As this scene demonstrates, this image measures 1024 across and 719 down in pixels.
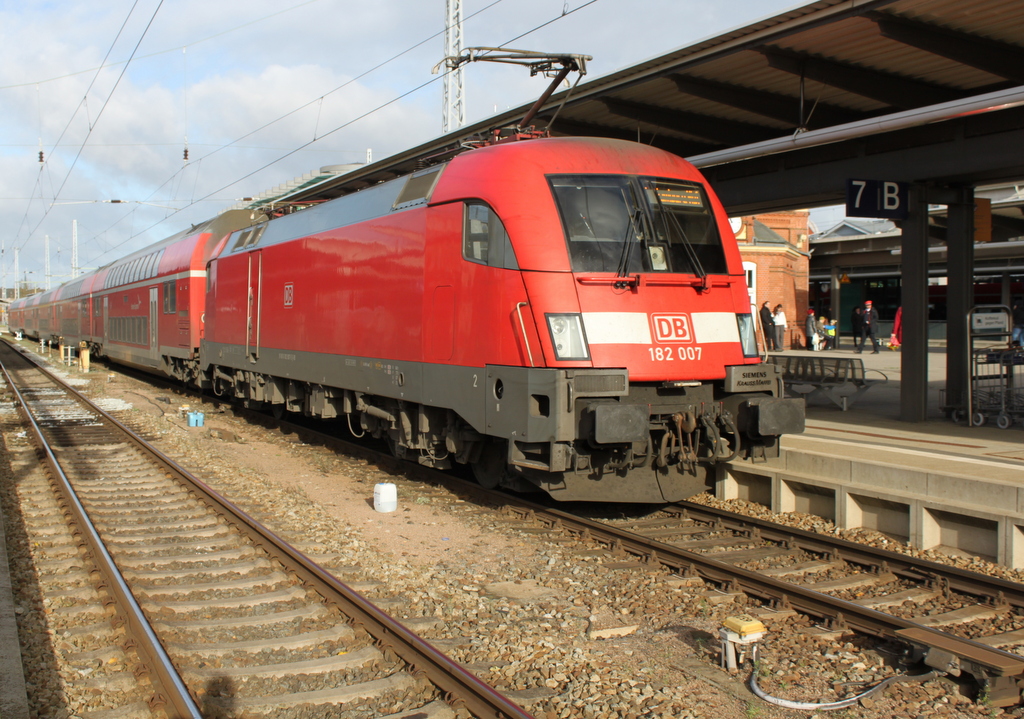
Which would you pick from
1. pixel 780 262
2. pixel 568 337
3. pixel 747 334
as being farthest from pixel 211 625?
pixel 780 262

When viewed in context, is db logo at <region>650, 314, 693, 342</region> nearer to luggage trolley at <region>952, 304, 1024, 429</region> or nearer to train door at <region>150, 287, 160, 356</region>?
luggage trolley at <region>952, 304, 1024, 429</region>

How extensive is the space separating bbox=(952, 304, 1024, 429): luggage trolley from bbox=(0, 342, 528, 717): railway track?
29.2ft

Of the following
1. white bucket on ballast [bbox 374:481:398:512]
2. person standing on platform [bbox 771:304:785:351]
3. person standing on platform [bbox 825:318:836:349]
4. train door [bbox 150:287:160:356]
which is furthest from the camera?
person standing on platform [bbox 825:318:836:349]

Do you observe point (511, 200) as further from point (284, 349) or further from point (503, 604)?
point (284, 349)

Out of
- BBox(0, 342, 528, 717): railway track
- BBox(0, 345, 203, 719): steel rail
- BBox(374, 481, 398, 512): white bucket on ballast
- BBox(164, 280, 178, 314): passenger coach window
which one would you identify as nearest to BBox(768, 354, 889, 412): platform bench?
BBox(374, 481, 398, 512): white bucket on ballast

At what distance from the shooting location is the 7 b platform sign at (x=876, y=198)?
10.5m

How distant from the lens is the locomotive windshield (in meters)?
7.12

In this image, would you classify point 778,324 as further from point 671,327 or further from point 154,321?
point 671,327

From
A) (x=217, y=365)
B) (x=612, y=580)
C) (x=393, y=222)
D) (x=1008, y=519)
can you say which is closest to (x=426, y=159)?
(x=393, y=222)

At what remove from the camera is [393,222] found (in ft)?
29.2

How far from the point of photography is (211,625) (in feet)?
17.2

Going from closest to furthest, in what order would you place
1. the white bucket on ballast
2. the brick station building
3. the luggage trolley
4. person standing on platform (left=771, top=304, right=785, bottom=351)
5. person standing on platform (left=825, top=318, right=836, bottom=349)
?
1. the white bucket on ballast
2. the luggage trolley
3. person standing on platform (left=771, top=304, right=785, bottom=351)
4. the brick station building
5. person standing on platform (left=825, top=318, right=836, bottom=349)

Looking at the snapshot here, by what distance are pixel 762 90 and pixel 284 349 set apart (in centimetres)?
756

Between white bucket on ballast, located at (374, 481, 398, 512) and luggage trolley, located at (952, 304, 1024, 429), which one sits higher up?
luggage trolley, located at (952, 304, 1024, 429)
